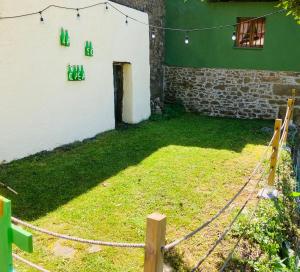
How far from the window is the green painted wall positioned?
7.9 inches

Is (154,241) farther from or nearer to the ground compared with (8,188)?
farther from the ground

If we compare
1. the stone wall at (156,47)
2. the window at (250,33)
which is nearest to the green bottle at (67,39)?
the stone wall at (156,47)

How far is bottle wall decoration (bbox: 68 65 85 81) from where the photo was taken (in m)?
8.30

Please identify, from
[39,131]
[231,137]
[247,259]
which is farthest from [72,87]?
[247,259]

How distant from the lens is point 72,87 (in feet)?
27.8

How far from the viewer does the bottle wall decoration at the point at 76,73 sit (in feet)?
27.2

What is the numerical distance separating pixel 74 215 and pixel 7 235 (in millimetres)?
2446

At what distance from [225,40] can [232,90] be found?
175 cm

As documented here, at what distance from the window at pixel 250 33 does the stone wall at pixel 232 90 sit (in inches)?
37.1

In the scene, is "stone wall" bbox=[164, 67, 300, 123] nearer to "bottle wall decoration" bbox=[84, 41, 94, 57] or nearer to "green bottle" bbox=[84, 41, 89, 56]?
"bottle wall decoration" bbox=[84, 41, 94, 57]

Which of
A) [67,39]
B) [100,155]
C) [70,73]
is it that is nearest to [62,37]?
[67,39]

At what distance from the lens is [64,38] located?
26.2 feet

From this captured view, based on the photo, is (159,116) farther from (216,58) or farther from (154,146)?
(154,146)

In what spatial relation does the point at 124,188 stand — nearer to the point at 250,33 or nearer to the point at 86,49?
the point at 86,49
